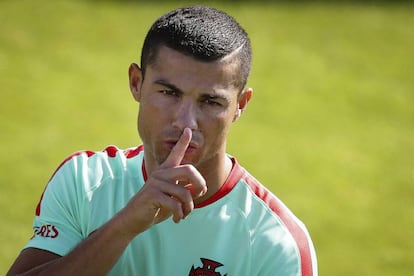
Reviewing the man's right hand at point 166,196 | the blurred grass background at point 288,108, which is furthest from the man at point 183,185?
the blurred grass background at point 288,108

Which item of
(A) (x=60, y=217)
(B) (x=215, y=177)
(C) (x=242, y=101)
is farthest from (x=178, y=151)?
(A) (x=60, y=217)

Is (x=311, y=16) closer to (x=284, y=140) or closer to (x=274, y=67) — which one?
(x=274, y=67)

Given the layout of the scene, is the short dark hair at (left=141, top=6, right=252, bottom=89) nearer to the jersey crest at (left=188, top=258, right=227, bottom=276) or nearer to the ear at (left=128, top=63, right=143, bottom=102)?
the ear at (left=128, top=63, right=143, bottom=102)

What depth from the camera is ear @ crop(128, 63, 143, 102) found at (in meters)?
4.29

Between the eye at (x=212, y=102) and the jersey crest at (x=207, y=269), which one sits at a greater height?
the eye at (x=212, y=102)

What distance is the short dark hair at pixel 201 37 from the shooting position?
4023 millimetres

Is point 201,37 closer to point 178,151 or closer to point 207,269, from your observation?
point 178,151

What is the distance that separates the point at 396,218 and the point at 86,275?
581cm

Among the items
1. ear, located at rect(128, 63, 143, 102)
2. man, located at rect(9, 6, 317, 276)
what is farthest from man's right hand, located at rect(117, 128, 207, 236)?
ear, located at rect(128, 63, 143, 102)

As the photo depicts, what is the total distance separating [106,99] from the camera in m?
10.9

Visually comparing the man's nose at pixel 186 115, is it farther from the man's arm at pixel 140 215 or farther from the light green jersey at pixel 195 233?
the light green jersey at pixel 195 233

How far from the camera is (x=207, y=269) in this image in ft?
13.9

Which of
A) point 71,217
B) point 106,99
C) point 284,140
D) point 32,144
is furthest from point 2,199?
point 71,217

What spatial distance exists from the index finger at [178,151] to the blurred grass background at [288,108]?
4.18m
